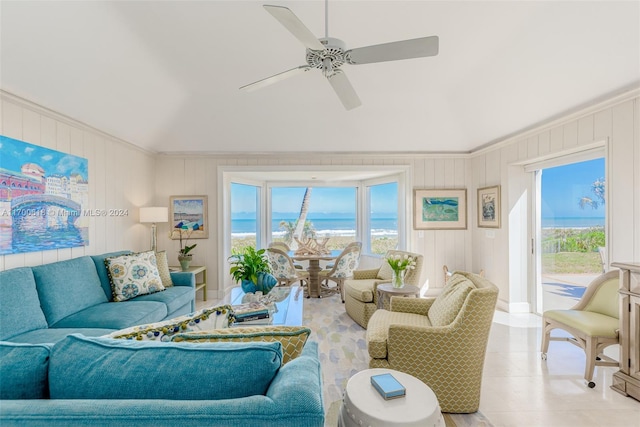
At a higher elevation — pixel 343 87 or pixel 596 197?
pixel 343 87

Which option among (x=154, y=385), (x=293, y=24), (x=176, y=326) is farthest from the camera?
(x=293, y=24)

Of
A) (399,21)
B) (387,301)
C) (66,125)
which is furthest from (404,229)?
(66,125)

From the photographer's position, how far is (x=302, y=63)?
3373 mm

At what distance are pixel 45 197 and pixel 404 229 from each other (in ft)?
15.7

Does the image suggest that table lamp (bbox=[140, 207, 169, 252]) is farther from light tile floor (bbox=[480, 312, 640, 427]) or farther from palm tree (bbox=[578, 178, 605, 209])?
palm tree (bbox=[578, 178, 605, 209])

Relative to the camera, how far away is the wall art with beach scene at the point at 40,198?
260 cm

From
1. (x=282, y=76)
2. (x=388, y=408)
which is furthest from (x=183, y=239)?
(x=388, y=408)

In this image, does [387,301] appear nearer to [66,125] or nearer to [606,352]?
[606,352]

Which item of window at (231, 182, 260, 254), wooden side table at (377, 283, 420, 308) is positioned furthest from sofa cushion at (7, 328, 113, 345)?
window at (231, 182, 260, 254)

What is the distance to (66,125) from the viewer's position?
3.31 metres

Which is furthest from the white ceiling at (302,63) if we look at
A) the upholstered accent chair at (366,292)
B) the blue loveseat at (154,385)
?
the blue loveseat at (154,385)

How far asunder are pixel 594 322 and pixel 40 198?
512 cm

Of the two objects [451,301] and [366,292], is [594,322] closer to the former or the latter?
[451,301]

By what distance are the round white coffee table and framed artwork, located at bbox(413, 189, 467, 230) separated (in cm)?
405
